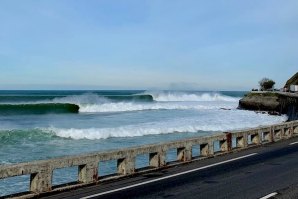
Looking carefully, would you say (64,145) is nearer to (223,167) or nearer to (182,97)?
(223,167)

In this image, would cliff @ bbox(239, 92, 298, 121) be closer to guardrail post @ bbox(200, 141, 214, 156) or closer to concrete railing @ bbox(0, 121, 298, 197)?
concrete railing @ bbox(0, 121, 298, 197)

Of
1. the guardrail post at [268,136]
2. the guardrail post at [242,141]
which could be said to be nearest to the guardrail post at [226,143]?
the guardrail post at [242,141]

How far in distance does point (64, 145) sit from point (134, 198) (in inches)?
633

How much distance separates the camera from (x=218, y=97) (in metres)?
128

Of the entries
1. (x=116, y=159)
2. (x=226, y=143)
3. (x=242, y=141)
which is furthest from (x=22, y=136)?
(x=116, y=159)

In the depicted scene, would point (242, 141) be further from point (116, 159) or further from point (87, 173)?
point (87, 173)

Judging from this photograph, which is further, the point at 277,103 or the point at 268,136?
the point at 277,103

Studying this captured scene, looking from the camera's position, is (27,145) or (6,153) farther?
(27,145)

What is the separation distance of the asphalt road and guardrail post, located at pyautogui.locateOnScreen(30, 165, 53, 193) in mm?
277

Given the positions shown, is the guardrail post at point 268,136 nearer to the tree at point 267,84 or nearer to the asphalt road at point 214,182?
the asphalt road at point 214,182

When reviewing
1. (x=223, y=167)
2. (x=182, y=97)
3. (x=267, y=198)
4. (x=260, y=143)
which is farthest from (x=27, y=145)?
(x=182, y=97)

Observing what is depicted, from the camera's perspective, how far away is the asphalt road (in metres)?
9.36

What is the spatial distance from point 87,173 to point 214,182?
3.13 meters

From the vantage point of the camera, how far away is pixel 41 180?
30.6ft
